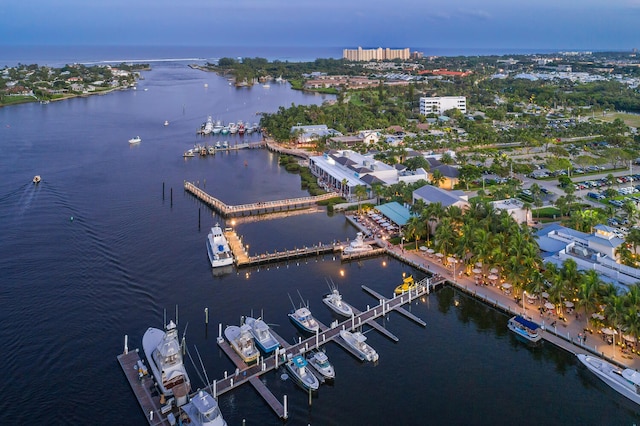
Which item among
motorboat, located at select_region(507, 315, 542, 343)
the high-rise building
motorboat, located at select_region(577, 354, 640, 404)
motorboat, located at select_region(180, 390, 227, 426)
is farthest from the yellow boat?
the high-rise building

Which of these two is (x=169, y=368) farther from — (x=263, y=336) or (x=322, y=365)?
(x=322, y=365)

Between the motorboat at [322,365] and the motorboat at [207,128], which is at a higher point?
the motorboat at [207,128]

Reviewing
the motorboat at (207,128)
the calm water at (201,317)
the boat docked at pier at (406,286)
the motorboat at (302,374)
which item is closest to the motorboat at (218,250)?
the calm water at (201,317)

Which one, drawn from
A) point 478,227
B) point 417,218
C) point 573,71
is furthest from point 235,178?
point 573,71

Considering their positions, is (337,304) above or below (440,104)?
below

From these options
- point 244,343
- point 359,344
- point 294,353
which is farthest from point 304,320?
point 244,343

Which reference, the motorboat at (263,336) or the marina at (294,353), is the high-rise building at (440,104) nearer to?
the marina at (294,353)

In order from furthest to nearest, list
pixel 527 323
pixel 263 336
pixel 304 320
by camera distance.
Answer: pixel 304 320 < pixel 527 323 < pixel 263 336
